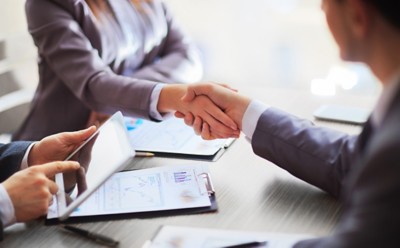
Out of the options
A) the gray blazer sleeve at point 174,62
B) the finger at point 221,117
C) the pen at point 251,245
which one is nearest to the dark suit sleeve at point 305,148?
the finger at point 221,117

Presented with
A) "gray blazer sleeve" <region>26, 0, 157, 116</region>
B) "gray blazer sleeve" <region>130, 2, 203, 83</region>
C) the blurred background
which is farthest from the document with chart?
the blurred background

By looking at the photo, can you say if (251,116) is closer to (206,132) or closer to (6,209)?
(206,132)

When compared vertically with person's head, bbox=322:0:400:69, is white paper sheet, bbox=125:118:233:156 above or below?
below

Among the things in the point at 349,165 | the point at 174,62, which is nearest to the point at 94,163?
the point at 349,165

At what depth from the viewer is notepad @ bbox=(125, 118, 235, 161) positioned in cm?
115

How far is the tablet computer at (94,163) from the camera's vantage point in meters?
0.82

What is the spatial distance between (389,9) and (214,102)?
0.70 metres

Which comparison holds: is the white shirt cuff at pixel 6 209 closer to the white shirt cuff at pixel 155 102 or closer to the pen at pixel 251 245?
the pen at pixel 251 245

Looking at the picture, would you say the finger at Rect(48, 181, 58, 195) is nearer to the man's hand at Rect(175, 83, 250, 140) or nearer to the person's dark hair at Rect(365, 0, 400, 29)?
the man's hand at Rect(175, 83, 250, 140)

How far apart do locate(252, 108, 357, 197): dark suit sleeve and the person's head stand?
359 mm

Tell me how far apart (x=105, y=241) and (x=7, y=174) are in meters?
0.32

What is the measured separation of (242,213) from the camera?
916mm

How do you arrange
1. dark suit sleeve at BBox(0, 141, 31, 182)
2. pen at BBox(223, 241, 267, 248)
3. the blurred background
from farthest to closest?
the blurred background, dark suit sleeve at BBox(0, 141, 31, 182), pen at BBox(223, 241, 267, 248)

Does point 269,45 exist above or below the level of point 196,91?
below
